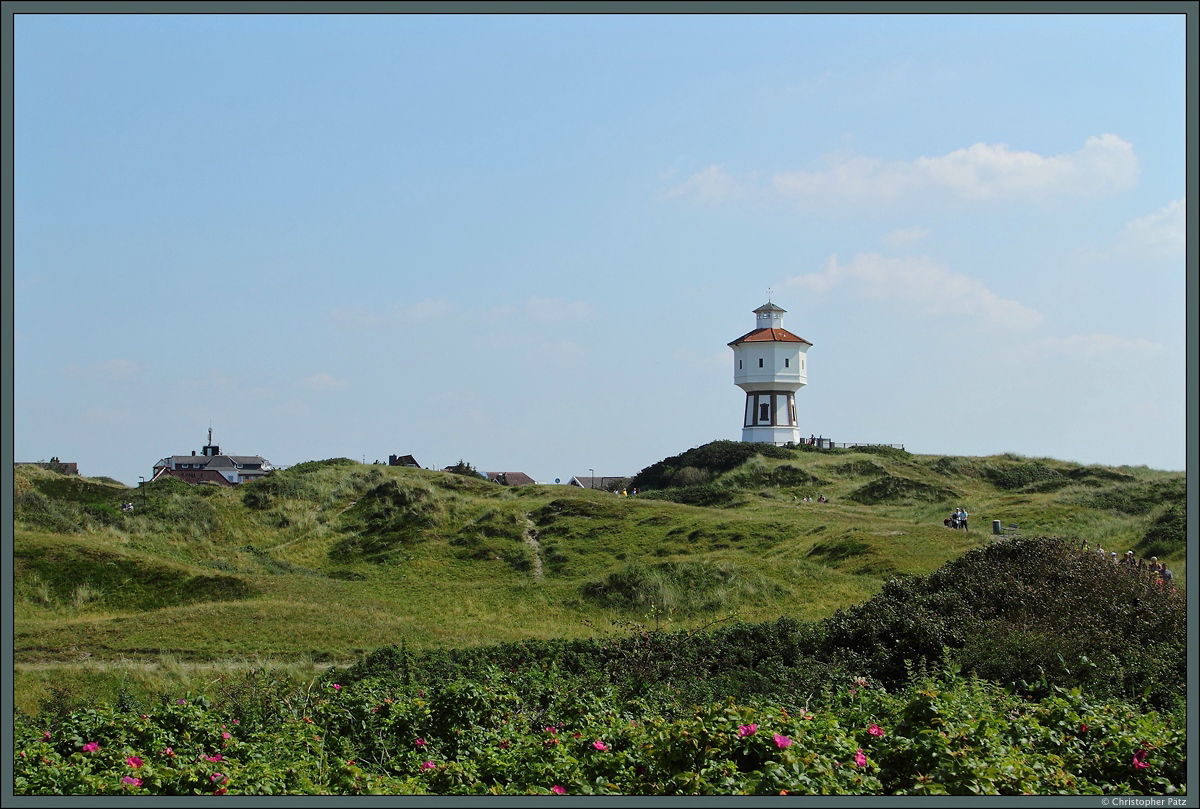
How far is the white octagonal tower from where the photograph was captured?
51.9 m

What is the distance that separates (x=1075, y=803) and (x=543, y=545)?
2356 centimetres

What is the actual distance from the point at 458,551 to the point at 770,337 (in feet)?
96.4

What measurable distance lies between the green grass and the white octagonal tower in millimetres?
9268

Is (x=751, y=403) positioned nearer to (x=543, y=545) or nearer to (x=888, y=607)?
(x=543, y=545)

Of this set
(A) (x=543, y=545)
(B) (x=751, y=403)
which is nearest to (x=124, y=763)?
(A) (x=543, y=545)

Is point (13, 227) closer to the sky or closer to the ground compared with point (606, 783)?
closer to the sky

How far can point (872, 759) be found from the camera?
229 inches

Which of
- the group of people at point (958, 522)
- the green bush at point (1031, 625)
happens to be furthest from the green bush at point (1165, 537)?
the green bush at point (1031, 625)

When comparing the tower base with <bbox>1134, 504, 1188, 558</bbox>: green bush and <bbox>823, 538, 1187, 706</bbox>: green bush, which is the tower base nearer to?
<bbox>1134, 504, 1188, 558</bbox>: green bush

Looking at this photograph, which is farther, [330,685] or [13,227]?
[330,685]

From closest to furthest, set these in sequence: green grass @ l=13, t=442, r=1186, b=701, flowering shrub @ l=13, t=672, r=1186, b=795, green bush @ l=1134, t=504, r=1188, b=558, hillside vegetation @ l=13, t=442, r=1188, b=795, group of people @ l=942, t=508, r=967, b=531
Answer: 1. flowering shrub @ l=13, t=672, r=1186, b=795
2. hillside vegetation @ l=13, t=442, r=1188, b=795
3. green grass @ l=13, t=442, r=1186, b=701
4. green bush @ l=1134, t=504, r=1188, b=558
5. group of people @ l=942, t=508, r=967, b=531

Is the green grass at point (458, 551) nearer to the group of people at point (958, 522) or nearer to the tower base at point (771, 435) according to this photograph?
the group of people at point (958, 522)

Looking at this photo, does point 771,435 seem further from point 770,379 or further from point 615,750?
point 615,750

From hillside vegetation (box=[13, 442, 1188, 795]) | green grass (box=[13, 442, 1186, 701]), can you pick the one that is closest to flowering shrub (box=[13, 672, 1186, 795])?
hillside vegetation (box=[13, 442, 1188, 795])
